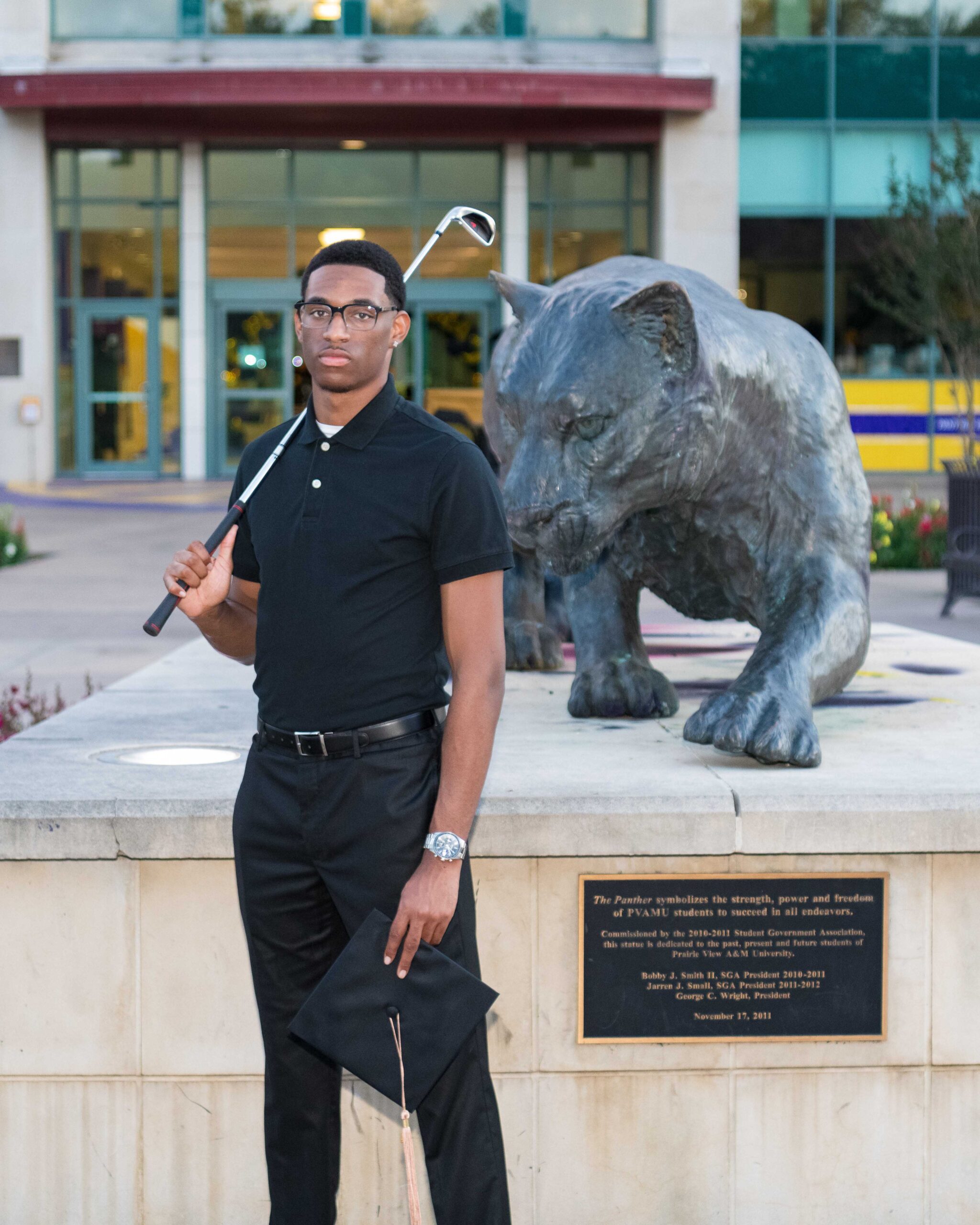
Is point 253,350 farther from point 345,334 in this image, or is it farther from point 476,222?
point 345,334

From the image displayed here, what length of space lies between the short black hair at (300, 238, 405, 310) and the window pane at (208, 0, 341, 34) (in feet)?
69.7

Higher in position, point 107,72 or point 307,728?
point 107,72

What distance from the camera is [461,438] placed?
2.30 metres

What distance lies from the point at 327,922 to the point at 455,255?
70.5ft

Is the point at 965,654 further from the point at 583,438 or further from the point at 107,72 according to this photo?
the point at 107,72

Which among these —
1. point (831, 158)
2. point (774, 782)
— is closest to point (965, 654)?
point (774, 782)

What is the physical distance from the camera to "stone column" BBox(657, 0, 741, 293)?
2150 cm

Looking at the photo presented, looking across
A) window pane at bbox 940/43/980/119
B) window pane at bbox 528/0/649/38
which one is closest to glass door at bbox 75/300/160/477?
window pane at bbox 528/0/649/38

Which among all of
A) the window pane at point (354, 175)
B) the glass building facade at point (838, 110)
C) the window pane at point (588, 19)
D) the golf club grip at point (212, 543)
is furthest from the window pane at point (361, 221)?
the golf club grip at point (212, 543)

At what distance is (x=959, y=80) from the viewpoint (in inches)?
890

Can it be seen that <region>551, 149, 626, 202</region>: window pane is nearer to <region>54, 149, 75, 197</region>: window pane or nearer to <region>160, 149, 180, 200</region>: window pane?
<region>160, 149, 180, 200</region>: window pane

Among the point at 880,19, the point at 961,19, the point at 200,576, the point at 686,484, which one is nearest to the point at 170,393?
the point at 880,19

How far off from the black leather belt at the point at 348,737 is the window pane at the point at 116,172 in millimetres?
22045

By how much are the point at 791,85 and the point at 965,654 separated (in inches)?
763
